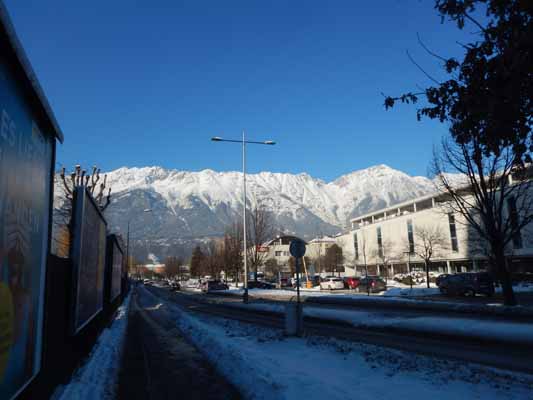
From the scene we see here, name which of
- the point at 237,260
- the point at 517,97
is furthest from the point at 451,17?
the point at 237,260

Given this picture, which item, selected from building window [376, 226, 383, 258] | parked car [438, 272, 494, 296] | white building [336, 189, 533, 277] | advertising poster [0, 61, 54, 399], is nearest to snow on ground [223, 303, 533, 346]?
advertising poster [0, 61, 54, 399]

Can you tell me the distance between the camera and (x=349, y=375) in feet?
22.5

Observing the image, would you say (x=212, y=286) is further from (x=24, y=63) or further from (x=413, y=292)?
(x=24, y=63)

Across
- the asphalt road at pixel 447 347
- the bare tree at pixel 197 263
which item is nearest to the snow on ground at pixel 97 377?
the asphalt road at pixel 447 347

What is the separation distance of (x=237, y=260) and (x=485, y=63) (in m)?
59.2

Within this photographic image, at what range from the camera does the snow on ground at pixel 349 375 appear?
578 cm

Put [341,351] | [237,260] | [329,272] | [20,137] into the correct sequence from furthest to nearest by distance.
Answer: [329,272] → [237,260] → [341,351] → [20,137]

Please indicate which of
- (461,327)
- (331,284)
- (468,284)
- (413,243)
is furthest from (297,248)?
(413,243)

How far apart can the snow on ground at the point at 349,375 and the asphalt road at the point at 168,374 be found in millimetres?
356

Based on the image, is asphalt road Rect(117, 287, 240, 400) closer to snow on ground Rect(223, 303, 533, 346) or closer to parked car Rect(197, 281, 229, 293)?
snow on ground Rect(223, 303, 533, 346)

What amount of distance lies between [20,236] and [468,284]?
35072 mm

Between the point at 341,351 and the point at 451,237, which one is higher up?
the point at 451,237

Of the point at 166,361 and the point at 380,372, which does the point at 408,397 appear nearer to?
the point at 380,372

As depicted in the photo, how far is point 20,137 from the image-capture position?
144 inches
